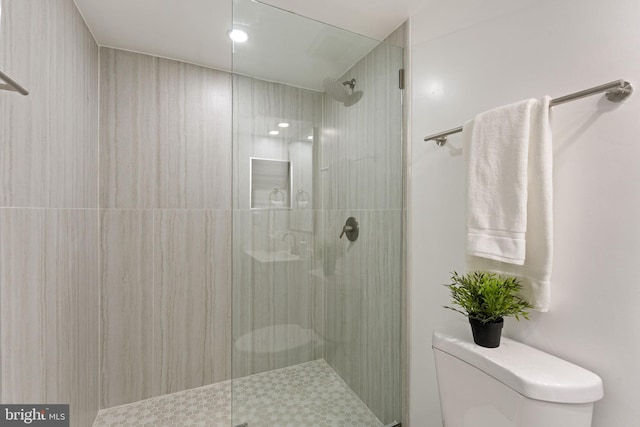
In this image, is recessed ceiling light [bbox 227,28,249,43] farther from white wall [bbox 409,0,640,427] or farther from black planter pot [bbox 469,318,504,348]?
black planter pot [bbox 469,318,504,348]

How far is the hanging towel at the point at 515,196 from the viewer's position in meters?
0.87

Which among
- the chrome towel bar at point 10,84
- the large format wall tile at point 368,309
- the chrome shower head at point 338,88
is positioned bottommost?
the large format wall tile at point 368,309

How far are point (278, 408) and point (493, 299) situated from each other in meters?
1.06

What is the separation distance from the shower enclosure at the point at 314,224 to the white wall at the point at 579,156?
0.36 m

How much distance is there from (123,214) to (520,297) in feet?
7.13

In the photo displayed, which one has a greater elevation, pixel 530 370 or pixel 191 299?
pixel 530 370

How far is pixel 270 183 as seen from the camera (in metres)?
1.32

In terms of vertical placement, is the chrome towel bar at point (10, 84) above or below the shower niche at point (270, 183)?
above

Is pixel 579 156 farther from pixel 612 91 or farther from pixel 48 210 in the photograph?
pixel 48 210

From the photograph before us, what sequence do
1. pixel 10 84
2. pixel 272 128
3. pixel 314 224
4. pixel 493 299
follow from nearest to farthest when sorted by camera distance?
pixel 10 84
pixel 493 299
pixel 272 128
pixel 314 224

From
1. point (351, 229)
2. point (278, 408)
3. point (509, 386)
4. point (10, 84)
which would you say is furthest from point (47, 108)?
point (509, 386)

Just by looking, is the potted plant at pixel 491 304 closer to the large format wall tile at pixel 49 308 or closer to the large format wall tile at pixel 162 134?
the large format wall tile at pixel 49 308

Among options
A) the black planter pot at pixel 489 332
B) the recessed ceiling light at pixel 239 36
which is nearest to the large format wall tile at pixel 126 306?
the recessed ceiling light at pixel 239 36

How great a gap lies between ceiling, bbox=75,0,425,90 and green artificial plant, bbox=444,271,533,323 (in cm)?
107
